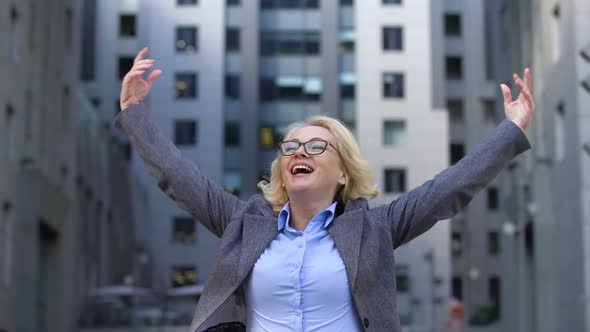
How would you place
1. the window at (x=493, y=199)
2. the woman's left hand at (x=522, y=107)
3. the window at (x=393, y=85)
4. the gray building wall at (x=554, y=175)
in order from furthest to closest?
the window at (x=493, y=199), the window at (x=393, y=85), the gray building wall at (x=554, y=175), the woman's left hand at (x=522, y=107)

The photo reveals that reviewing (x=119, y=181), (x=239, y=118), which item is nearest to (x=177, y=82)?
(x=239, y=118)

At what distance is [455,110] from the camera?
262 ft

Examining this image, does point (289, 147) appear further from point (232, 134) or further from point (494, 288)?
point (494, 288)

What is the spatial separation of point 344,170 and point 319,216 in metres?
0.26

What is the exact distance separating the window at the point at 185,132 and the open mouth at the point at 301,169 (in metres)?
65.3

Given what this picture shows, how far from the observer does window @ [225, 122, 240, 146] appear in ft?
232

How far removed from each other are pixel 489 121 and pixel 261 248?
250ft

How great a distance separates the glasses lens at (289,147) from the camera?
4.75m

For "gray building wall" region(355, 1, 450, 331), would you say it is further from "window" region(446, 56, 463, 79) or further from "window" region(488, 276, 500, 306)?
"window" region(488, 276, 500, 306)

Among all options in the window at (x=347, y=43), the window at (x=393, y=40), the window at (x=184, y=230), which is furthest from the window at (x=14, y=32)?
the window at (x=347, y=43)

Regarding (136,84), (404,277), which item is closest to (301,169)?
(136,84)

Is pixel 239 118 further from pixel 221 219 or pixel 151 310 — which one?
pixel 221 219

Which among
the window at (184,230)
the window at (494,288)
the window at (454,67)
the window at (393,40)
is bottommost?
the window at (494,288)

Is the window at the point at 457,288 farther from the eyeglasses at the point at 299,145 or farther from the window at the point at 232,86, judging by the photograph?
the eyeglasses at the point at 299,145
